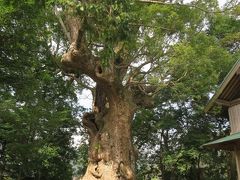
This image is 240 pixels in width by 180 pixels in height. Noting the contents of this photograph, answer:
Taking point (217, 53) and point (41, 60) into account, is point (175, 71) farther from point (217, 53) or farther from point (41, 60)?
point (41, 60)

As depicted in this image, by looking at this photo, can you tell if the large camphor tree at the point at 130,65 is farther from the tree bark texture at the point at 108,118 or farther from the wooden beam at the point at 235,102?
the wooden beam at the point at 235,102

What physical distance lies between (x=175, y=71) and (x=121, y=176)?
4813 millimetres

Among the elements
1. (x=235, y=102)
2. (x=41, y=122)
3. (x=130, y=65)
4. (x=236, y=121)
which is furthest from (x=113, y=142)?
(x=41, y=122)

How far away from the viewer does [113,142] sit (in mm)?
14594

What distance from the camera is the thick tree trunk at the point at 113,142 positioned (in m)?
14.1

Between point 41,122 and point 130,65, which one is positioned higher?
point 130,65

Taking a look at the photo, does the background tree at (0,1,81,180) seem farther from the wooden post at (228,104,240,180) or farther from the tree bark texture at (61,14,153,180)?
the wooden post at (228,104,240,180)

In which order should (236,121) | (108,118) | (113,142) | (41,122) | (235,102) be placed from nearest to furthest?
1. (236,121)
2. (235,102)
3. (113,142)
4. (108,118)
5. (41,122)

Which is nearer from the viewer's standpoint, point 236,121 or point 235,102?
point 236,121

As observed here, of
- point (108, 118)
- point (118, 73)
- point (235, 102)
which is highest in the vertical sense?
point (118, 73)

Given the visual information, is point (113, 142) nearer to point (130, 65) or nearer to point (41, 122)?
point (130, 65)

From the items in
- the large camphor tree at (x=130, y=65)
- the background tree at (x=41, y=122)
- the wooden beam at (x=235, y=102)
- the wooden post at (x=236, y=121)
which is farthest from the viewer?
the background tree at (x=41, y=122)

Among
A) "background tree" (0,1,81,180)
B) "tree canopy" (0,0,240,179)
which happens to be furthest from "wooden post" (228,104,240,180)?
"background tree" (0,1,81,180)

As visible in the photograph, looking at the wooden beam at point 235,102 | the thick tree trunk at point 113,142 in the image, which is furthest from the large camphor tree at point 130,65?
the wooden beam at point 235,102
